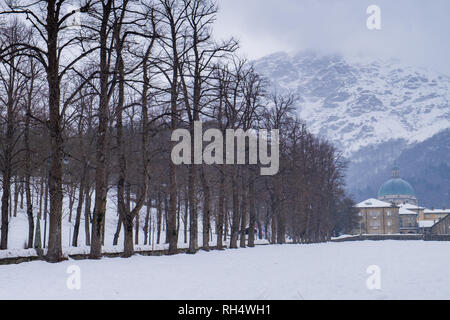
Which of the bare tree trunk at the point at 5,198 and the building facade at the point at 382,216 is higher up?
the bare tree trunk at the point at 5,198

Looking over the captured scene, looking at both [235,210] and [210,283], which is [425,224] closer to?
[235,210]

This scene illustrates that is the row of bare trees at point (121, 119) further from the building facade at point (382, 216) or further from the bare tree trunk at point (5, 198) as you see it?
the building facade at point (382, 216)

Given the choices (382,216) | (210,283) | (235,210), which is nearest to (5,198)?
(235,210)

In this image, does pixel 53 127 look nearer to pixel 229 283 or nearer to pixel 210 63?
pixel 229 283

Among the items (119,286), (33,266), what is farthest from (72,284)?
(33,266)

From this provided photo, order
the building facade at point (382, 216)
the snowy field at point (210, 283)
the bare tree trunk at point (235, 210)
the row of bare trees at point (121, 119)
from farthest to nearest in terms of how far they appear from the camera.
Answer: the building facade at point (382, 216) → the bare tree trunk at point (235, 210) → the row of bare trees at point (121, 119) → the snowy field at point (210, 283)

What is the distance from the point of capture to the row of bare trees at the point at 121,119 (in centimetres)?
2025

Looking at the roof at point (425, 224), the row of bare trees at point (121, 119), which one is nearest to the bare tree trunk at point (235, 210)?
the row of bare trees at point (121, 119)

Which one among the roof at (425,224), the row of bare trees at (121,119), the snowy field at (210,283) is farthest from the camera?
the roof at (425,224)

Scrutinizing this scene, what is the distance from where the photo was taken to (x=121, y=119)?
2567 cm

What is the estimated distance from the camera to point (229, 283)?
1450 centimetres

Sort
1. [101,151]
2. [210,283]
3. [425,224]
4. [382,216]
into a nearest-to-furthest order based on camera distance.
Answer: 1. [210,283]
2. [101,151]
3. [382,216]
4. [425,224]

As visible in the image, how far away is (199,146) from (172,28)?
6.95 meters
